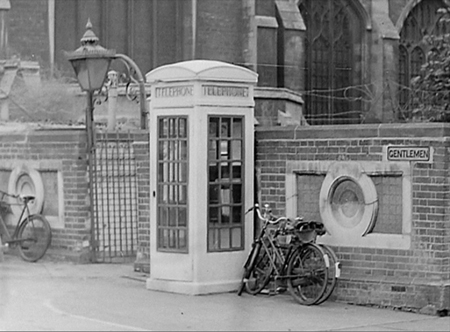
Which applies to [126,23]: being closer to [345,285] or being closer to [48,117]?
[48,117]

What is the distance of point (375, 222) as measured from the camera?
1291 centimetres

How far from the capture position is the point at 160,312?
39.8 feet

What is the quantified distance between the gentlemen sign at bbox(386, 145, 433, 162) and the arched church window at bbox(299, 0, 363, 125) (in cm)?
2511

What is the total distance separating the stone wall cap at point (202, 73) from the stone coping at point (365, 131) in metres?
0.70

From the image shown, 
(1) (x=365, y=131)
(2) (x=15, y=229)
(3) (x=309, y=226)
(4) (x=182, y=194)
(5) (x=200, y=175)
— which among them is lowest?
(2) (x=15, y=229)

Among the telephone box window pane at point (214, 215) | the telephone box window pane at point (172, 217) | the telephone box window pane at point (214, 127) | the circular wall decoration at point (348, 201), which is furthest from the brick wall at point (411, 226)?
the telephone box window pane at point (172, 217)

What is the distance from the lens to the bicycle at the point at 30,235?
17.0 meters

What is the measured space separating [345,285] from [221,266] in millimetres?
1483

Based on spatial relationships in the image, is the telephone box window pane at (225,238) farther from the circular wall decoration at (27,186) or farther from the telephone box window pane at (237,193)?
the circular wall decoration at (27,186)

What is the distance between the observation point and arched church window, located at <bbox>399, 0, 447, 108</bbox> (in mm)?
42125

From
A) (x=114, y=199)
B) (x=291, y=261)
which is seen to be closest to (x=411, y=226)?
(x=291, y=261)

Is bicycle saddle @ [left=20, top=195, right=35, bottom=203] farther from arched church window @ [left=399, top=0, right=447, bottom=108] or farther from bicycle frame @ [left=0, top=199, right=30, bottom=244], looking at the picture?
arched church window @ [left=399, top=0, right=447, bottom=108]

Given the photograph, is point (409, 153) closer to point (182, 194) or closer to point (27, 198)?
point (182, 194)

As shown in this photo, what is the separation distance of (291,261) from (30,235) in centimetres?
543
